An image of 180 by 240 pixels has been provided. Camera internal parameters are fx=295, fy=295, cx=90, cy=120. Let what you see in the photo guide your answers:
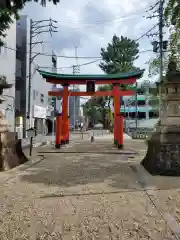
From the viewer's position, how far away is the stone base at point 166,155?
8234mm

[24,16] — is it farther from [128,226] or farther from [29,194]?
[128,226]

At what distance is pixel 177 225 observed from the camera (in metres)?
4.39

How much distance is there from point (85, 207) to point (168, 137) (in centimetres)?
420

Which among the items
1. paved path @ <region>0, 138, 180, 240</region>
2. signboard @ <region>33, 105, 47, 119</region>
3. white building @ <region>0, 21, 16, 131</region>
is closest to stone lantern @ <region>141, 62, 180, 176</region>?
paved path @ <region>0, 138, 180, 240</region>

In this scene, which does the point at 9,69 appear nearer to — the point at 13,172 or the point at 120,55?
the point at 13,172

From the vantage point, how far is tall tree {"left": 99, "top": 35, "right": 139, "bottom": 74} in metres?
48.0

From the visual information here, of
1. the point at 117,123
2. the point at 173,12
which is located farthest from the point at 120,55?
the point at 173,12

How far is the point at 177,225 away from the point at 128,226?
0.72 m

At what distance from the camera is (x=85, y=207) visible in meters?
5.36

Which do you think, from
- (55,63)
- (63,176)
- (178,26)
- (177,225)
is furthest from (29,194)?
(55,63)

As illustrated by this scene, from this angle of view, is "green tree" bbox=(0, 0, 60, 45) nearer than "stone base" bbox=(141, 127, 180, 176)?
Yes

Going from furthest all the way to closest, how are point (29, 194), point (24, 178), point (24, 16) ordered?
point (24, 16), point (24, 178), point (29, 194)

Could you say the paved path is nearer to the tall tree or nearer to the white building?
the white building

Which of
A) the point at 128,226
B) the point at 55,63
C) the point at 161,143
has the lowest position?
the point at 128,226
